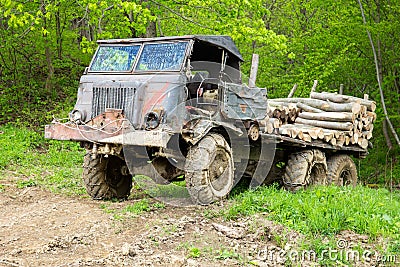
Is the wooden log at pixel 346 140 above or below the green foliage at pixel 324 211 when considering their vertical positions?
above

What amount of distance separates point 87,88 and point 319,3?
10.6 metres

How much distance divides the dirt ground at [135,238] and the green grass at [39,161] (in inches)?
89.0

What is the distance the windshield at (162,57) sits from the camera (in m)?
7.75

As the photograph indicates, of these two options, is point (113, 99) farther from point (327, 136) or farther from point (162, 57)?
point (327, 136)

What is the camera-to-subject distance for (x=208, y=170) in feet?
24.3

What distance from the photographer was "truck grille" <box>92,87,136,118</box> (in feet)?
24.3

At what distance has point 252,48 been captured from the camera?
17.8 m

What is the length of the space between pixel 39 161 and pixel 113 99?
5.53m

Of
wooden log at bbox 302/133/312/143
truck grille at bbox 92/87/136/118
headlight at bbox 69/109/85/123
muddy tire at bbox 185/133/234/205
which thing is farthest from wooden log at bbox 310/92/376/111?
headlight at bbox 69/109/85/123

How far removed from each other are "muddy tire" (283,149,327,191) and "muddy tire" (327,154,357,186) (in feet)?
2.04

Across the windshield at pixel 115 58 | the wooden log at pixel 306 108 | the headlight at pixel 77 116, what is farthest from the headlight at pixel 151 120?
the wooden log at pixel 306 108

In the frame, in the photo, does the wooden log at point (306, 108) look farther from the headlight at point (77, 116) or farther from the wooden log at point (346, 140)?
the headlight at point (77, 116)

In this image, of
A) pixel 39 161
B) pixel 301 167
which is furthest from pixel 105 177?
pixel 39 161

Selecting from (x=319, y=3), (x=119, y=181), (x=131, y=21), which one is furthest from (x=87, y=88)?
(x=319, y=3)
